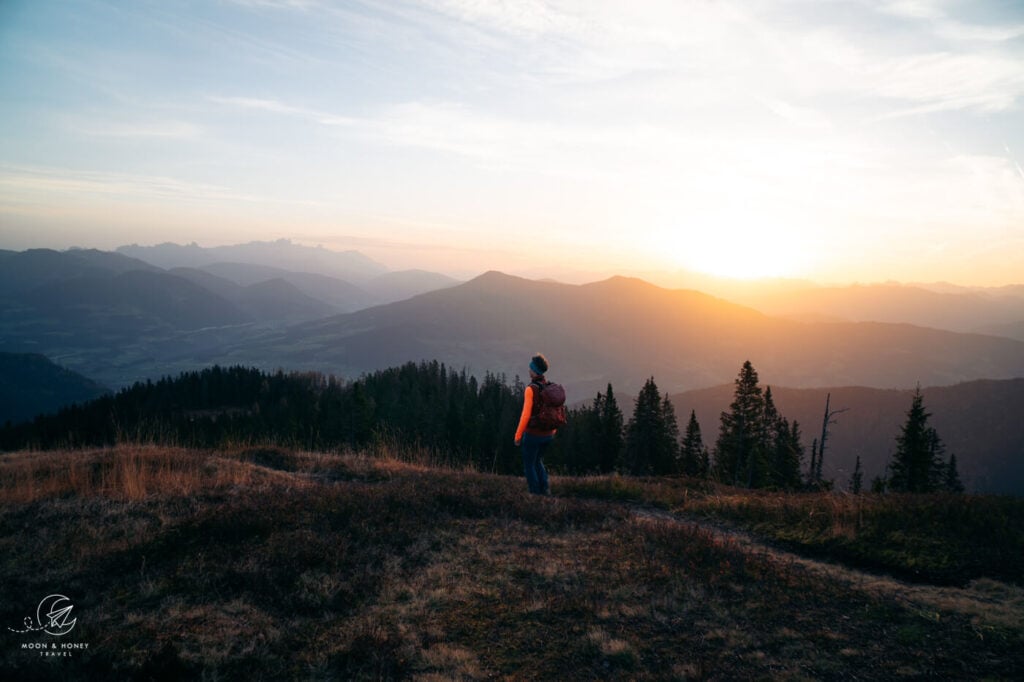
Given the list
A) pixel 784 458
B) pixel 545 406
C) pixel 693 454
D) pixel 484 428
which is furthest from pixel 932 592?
pixel 484 428

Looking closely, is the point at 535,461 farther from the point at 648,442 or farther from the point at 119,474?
the point at 648,442

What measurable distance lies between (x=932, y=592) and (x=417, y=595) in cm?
841

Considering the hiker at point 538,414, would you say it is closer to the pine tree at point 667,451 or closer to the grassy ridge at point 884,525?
the grassy ridge at point 884,525

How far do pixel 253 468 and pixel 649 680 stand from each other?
36.4 ft

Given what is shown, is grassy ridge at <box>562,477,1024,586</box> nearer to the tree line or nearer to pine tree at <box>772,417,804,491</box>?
the tree line

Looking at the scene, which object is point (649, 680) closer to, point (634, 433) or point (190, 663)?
point (190, 663)

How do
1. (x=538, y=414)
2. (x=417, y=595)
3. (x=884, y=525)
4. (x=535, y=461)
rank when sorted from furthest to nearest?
(x=535, y=461) < (x=538, y=414) < (x=884, y=525) < (x=417, y=595)

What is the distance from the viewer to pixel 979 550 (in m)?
9.55

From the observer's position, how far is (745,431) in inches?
1741

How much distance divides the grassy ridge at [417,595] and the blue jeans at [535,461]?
4.46 feet

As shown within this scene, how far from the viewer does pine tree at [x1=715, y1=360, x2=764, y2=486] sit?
43375 mm

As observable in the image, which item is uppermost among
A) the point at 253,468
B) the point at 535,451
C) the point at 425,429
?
the point at 535,451

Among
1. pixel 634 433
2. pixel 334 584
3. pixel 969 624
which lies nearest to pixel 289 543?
pixel 334 584

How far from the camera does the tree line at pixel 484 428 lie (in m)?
36.7
